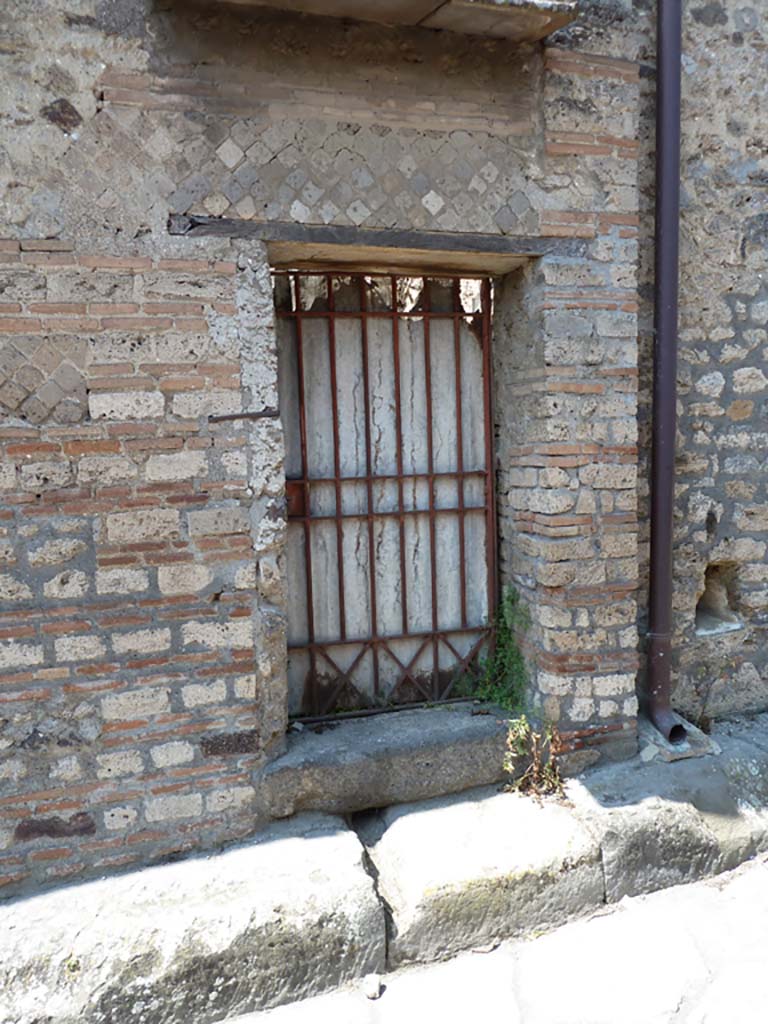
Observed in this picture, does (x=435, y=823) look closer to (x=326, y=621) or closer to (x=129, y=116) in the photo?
(x=326, y=621)

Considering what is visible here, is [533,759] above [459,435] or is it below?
below

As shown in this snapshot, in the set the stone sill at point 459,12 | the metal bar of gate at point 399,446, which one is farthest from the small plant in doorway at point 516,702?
the stone sill at point 459,12

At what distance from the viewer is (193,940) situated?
8.35ft

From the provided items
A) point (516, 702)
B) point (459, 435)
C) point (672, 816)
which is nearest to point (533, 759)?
point (516, 702)

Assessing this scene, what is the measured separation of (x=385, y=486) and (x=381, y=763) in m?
1.30

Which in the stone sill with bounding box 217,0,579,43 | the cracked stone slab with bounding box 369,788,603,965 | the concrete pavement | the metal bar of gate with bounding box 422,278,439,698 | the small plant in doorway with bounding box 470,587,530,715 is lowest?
the concrete pavement

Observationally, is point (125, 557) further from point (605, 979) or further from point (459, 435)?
point (605, 979)

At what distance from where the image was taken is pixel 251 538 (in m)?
3.00

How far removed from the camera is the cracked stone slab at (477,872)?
9.20ft

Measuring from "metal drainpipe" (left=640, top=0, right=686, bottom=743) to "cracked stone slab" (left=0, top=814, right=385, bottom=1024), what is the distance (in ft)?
5.91

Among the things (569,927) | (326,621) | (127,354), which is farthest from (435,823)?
(127,354)

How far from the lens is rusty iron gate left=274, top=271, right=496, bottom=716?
3.45 meters

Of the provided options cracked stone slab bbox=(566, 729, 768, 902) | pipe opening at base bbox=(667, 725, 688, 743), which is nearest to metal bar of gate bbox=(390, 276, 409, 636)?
cracked stone slab bbox=(566, 729, 768, 902)

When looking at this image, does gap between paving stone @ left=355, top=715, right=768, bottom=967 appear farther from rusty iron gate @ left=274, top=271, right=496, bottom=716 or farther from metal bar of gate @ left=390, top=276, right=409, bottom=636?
metal bar of gate @ left=390, top=276, right=409, bottom=636
